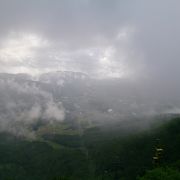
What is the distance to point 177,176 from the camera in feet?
506

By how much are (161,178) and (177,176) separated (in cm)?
873

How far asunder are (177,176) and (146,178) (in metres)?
14.7

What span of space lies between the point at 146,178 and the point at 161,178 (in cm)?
814

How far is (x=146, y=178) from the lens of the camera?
15650cm

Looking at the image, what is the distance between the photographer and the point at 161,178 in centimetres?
15138
